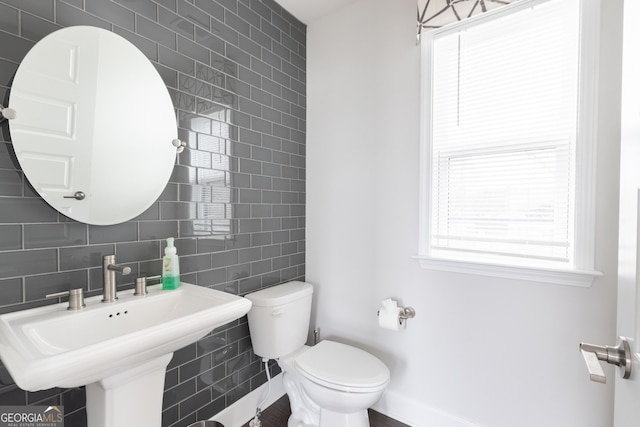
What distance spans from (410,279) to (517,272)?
1.75 ft

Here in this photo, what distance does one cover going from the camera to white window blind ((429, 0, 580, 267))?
132cm

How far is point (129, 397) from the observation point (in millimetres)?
958

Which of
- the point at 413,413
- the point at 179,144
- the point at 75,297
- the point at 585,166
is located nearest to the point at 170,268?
the point at 75,297

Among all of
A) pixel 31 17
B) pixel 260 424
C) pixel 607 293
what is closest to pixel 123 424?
pixel 260 424

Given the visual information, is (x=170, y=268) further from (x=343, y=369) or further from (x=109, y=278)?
(x=343, y=369)

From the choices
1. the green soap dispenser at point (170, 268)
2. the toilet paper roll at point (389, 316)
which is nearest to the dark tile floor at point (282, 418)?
the toilet paper roll at point (389, 316)

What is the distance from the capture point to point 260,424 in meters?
1.69

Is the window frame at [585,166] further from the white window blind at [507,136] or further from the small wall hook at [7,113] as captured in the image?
the small wall hook at [7,113]

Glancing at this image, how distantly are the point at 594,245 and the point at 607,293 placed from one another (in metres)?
0.21

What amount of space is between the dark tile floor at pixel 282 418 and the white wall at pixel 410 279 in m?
0.07

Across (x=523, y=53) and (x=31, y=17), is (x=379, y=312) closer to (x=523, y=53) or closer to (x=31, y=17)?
(x=523, y=53)

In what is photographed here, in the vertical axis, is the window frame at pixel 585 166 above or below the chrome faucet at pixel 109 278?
above

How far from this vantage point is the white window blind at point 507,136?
4.33 ft

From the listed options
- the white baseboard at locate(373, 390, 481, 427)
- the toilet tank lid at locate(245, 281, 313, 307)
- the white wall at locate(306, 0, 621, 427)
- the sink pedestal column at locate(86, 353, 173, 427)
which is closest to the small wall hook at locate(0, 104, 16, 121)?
the sink pedestal column at locate(86, 353, 173, 427)
